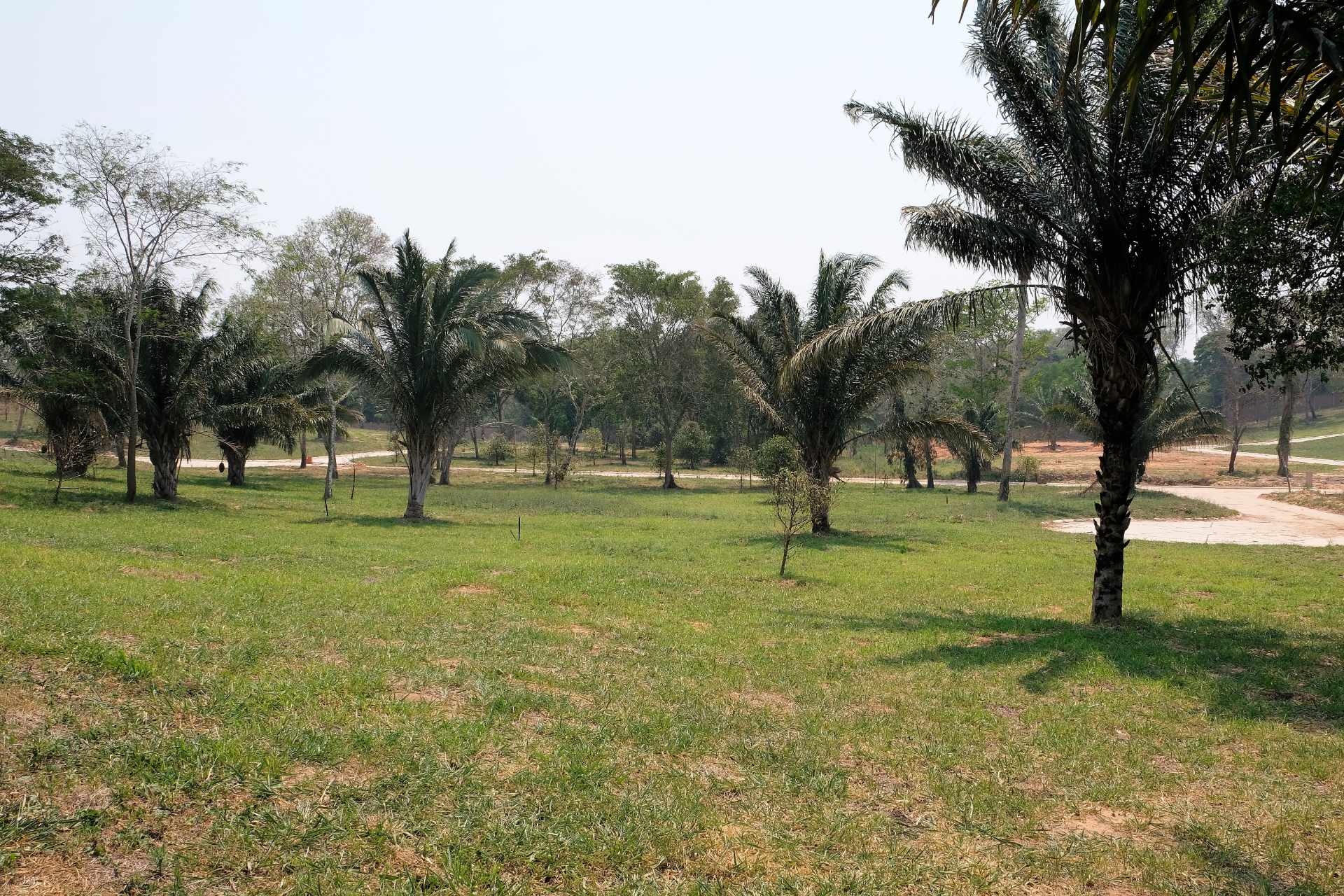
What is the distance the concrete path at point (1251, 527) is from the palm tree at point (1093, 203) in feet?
42.7

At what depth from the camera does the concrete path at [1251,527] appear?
2214cm

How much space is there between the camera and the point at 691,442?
59438 millimetres

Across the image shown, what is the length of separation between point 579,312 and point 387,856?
46670 millimetres

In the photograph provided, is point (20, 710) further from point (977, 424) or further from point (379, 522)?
point (977, 424)

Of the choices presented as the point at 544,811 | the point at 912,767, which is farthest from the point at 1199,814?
the point at 544,811

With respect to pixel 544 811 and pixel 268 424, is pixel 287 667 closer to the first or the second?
pixel 544 811

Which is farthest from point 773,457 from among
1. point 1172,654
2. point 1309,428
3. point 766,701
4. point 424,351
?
point 1309,428

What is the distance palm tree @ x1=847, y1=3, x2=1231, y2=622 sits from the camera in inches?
396

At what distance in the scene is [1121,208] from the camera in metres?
10.2

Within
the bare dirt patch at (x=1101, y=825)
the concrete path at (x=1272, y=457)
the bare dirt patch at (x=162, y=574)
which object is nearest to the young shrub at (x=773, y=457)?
the bare dirt patch at (x=162, y=574)

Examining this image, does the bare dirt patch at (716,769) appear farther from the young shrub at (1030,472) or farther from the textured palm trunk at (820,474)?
the young shrub at (1030,472)

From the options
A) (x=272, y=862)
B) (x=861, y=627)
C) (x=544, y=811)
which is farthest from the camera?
(x=861, y=627)

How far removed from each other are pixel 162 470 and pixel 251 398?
12.0 metres

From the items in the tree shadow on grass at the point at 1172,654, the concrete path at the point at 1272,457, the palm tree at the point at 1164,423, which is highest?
the palm tree at the point at 1164,423
